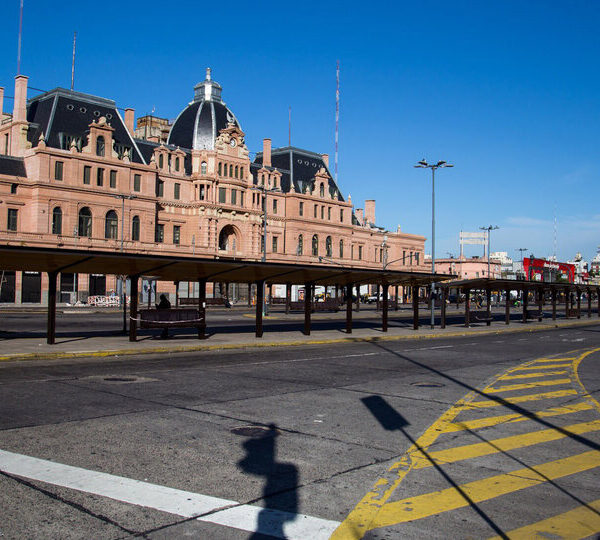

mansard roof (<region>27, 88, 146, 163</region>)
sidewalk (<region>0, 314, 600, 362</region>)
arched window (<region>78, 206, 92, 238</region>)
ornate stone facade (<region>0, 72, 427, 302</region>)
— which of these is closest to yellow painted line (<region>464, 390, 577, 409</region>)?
sidewalk (<region>0, 314, 600, 362</region>)

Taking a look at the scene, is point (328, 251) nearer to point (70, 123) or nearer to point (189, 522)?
point (70, 123)

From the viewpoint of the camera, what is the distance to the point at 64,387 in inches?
527

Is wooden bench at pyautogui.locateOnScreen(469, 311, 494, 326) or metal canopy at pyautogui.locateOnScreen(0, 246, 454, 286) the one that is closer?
metal canopy at pyautogui.locateOnScreen(0, 246, 454, 286)

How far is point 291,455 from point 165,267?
16.9 meters

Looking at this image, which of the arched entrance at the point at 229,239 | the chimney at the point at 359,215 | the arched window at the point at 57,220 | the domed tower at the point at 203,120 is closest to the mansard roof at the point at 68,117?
the arched window at the point at 57,220

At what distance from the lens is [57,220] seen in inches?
2571

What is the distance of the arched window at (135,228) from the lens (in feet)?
236

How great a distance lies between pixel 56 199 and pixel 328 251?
1807 inches

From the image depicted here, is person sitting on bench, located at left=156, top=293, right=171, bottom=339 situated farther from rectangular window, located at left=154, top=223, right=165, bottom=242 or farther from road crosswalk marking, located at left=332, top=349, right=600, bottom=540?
rectangular window, located at left=154, top=223, right=165, bottom=242

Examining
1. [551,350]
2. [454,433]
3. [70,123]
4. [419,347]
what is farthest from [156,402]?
[70,123]

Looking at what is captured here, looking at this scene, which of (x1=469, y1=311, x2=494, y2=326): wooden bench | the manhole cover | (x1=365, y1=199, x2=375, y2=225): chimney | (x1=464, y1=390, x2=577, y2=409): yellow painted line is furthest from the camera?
(x1=365, y1=199, x2=375, y2=225): chimney

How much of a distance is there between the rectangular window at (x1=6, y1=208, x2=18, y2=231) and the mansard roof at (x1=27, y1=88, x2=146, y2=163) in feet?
26.5

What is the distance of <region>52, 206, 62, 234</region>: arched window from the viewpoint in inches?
2559

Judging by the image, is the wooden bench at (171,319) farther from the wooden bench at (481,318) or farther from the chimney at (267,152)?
the chimney at (267,152)
